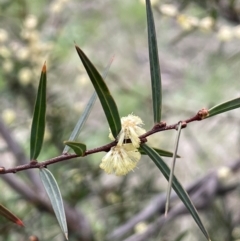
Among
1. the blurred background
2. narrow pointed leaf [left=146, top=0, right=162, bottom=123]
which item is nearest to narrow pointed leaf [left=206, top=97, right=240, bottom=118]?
narrow pointed leaf [left=146, top=0, right=162, bottom=123]

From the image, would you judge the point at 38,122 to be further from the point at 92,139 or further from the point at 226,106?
the point at 92,139

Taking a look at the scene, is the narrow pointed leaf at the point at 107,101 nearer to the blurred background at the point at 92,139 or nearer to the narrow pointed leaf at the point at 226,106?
the narrow pointed leaf at the point at 226,106

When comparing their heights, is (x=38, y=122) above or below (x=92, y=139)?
below

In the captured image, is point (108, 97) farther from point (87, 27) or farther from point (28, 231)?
point (87, 27)

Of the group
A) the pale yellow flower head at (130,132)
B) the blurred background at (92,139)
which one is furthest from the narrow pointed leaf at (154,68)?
the blurred background at (92,139)

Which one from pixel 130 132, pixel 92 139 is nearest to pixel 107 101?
pixel 130 132

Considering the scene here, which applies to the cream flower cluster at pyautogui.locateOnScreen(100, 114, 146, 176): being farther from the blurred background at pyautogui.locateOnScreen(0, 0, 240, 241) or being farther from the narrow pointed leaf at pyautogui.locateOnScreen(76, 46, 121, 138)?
the blurred background at pyautogui.locateOnScreen(0, 0, 240, 241)

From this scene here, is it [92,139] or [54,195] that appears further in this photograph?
[92,139]

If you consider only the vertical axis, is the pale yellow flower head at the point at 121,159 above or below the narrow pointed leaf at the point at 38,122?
below

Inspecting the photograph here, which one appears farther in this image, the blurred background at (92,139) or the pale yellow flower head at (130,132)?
the blurred background at (92,139)
